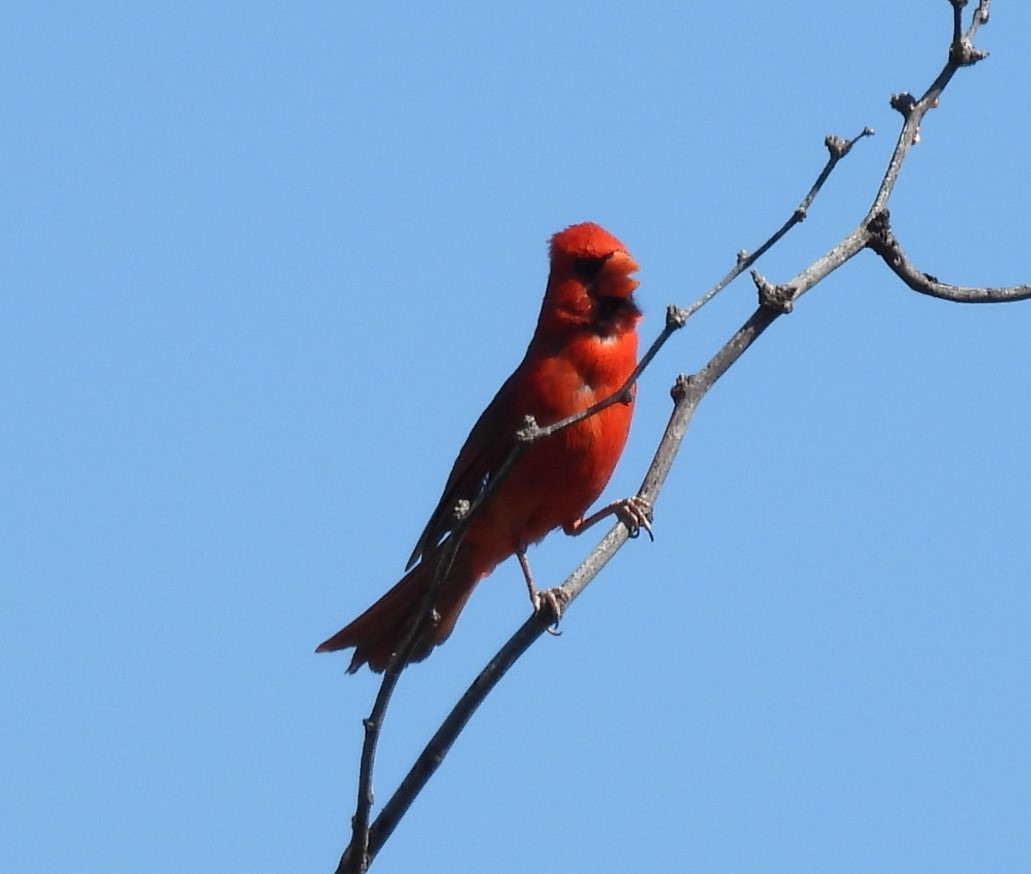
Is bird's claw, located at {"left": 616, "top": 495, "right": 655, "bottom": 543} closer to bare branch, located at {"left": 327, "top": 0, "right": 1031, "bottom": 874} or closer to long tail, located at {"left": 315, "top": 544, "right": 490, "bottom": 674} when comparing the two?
bare branch, located at {"left": 327, "top": 0, "right": 1031, "bottom": 874}

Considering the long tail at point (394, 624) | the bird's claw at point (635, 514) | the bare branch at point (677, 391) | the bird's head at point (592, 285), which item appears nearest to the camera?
Result: the bare branch at point (677, 391)

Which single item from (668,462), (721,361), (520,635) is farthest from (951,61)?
(520,635)

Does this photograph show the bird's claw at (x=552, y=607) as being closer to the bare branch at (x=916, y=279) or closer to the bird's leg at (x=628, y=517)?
the bird's leg at (x=628, y=517)

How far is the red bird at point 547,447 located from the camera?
212 inches

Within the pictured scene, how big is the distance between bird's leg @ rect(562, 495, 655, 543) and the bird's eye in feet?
2.77

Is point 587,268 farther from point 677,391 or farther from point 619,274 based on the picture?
point 677,391

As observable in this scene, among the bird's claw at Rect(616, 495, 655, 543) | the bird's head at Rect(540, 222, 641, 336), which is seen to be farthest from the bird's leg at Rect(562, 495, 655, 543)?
the bird's head at Rect(540, 222, 641, 336)

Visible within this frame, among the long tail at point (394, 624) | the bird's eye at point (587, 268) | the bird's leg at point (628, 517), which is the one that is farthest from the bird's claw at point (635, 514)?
the bird's eye at point (587, 268)

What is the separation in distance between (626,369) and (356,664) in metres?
1.34

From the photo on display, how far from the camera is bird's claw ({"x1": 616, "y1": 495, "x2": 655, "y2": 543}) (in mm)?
3728

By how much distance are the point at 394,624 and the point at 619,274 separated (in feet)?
4.70

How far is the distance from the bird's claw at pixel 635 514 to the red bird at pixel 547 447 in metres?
0.40

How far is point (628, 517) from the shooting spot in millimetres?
4445

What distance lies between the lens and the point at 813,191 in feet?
11.2
